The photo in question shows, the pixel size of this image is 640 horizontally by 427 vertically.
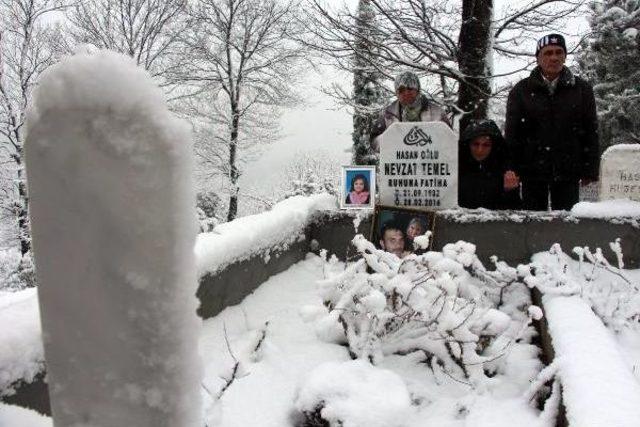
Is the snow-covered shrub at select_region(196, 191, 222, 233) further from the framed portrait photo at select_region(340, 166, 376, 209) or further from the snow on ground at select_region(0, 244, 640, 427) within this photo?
the snow on ground at select_region(0, 244, 640, 427)

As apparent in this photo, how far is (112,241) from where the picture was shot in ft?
2.42

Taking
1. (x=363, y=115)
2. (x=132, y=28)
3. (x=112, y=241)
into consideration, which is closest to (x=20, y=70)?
(x=132, y=28)

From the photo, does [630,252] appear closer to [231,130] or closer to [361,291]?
[361,291]

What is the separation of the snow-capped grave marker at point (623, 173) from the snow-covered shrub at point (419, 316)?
2.74 m

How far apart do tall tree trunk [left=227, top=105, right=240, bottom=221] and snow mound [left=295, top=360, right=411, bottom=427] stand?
18.8 m

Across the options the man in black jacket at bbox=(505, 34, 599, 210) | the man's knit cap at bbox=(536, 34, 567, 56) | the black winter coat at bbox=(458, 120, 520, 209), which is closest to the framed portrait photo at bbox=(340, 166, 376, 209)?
the black winter coat at bbox=(458, 120, 520, 209)

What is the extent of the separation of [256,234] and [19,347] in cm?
205

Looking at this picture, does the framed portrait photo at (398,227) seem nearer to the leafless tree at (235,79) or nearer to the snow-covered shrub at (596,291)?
the snow-covered shrub at (596,291)

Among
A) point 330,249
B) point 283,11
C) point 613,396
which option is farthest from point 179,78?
point 613,396

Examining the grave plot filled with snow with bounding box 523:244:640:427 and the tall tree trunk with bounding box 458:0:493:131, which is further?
the tall tree trunk with bounding box 458:0:493:131

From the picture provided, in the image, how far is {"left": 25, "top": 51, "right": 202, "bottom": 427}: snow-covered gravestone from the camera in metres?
0.73

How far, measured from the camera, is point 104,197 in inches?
28.6

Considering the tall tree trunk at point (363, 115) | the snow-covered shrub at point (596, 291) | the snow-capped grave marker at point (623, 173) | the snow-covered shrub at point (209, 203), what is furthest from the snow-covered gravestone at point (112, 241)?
the snow-covered shrub at point (209, 203)

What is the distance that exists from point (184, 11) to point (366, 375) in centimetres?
1903
